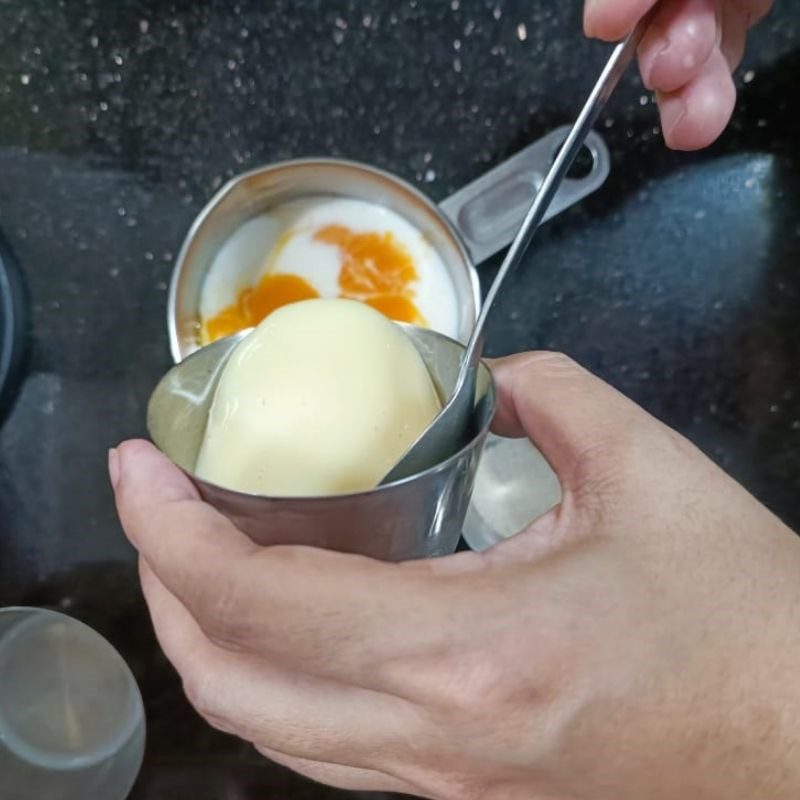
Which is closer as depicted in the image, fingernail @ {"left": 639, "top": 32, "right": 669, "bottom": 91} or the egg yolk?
fingernail @ {"left": 639, "top": 32, "right": 669, "bottom": 91}

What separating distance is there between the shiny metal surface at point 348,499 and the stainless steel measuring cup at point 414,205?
0.76 feet

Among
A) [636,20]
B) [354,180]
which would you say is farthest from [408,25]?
[636,20]

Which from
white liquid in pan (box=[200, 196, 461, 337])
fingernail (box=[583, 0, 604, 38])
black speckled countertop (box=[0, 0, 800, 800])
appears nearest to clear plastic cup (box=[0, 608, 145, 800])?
black speckled countertop (box=[0, 0, 800, 800])

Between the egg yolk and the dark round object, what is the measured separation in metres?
0.15

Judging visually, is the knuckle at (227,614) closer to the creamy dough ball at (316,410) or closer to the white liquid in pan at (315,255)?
the creamy dough ball at (316,410)

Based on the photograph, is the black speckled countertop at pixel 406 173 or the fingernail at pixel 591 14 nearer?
the fingernail at pixel 591 14

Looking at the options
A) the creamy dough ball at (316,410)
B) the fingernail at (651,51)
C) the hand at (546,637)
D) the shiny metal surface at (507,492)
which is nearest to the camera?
the hand at (546,637)

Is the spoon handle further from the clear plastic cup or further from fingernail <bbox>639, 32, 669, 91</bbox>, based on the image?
the clear plastic cup

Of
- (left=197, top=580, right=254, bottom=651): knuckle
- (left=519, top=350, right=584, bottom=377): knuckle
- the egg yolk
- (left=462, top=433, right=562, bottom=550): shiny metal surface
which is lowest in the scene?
(left=462, top=433, right=562, bottom=550): shiny metal surface

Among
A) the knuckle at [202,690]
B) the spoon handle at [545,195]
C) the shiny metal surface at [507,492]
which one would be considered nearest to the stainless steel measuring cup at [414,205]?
the shiny metal surface at [507,492]

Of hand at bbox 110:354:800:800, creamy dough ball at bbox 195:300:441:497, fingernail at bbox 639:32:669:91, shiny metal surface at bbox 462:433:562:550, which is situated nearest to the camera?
hand at bbox 110:354:800:800

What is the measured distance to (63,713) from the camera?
2.12 ft

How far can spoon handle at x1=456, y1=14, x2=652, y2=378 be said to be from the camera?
43 cm

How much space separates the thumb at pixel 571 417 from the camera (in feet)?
1.32
